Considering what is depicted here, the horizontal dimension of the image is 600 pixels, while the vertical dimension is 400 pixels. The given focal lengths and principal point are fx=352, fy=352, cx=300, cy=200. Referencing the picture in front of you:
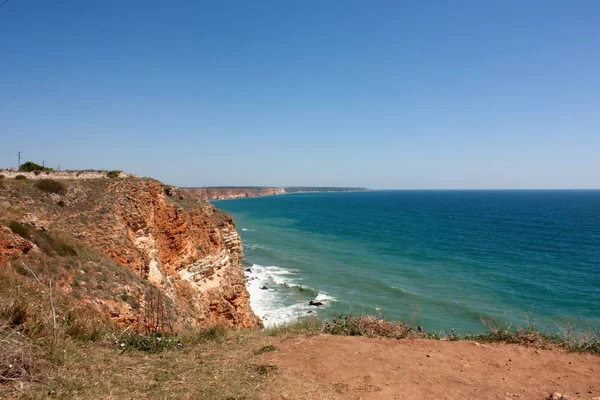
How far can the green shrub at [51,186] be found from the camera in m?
17.5

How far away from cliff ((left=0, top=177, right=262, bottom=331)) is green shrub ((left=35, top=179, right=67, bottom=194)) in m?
0.21

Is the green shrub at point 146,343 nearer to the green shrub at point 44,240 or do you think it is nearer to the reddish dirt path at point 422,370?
the reddish dirt path at point 422,370

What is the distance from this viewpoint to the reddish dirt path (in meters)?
6.42

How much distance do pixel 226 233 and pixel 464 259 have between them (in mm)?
35687

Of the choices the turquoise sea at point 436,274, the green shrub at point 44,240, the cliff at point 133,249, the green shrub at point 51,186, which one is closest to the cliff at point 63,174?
the cliff at point 133,249

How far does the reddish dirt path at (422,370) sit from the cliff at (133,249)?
3.96m

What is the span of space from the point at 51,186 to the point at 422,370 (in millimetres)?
18884

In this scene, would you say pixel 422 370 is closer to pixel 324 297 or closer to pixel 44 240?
→ pixel 44 240

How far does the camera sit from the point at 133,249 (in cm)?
1728

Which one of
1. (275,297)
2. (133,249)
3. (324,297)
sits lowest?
(275,297)

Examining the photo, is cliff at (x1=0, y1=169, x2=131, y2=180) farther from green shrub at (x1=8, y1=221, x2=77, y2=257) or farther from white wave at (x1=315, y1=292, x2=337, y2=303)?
white wave at (x1=315, y1=292, x2=337, y2=303)

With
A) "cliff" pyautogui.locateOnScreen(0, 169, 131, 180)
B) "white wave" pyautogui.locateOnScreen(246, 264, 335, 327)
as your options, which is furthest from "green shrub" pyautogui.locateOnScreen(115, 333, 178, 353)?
"cliff" pyautogui.locateOnScreen(0, 169, 131, 180)

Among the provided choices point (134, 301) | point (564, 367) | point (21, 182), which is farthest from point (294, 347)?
point (21, 182)

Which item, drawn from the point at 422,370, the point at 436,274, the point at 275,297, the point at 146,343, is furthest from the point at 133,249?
the point at 436,274
